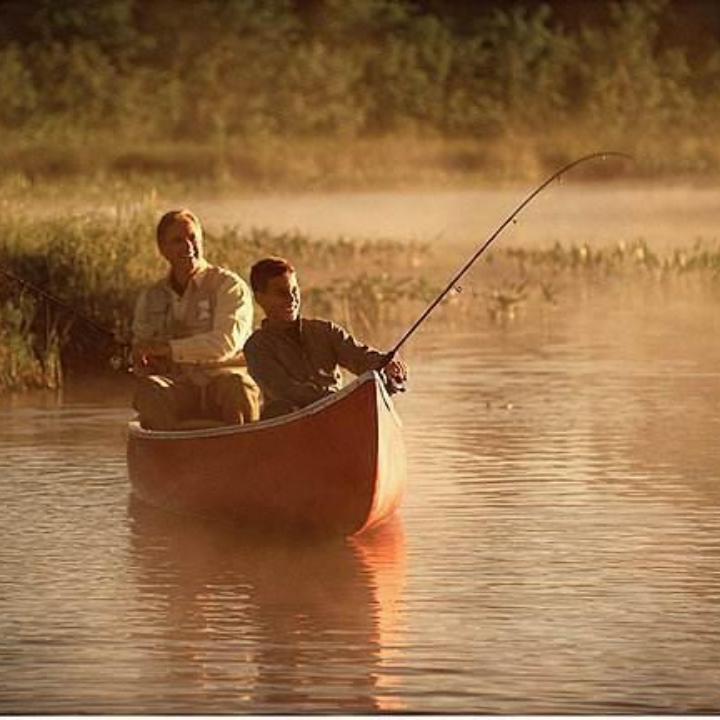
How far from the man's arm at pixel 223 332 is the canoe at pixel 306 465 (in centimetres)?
27

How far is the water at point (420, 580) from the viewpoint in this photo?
9.28 m

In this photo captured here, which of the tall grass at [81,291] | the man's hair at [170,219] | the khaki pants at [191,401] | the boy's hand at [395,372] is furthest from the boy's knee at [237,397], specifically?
the tall grass at [81,291]

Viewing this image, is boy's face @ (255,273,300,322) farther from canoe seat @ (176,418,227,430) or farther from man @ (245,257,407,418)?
canoe seat @ (176,418,227,430)

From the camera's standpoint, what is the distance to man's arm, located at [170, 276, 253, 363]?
12492 mm

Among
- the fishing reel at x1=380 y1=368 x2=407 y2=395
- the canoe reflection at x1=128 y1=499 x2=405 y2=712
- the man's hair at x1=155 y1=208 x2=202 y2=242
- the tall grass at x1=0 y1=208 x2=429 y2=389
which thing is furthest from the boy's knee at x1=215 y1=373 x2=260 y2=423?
the tall grass at x1=0 y1=208 x2=429 y2=389

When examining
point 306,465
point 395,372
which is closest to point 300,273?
point 306,465

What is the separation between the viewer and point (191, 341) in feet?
41.2

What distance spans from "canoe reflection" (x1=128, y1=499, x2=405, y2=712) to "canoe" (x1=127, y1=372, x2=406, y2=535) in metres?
0.08

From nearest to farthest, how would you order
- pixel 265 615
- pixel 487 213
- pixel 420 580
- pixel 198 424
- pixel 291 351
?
1. pixel 265 615
2. pixel 420 580
3. pixel 291 351
4. pixel 198 424
5. pixel 487 213

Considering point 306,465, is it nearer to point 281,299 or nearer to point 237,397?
point 281,299

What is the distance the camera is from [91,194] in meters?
24.0

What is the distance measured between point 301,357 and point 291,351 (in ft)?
0.15

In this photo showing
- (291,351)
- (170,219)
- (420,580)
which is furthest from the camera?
(170,219)

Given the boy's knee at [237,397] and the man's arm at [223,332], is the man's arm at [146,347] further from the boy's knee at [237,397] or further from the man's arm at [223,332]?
the boy's knee at [237,397]
